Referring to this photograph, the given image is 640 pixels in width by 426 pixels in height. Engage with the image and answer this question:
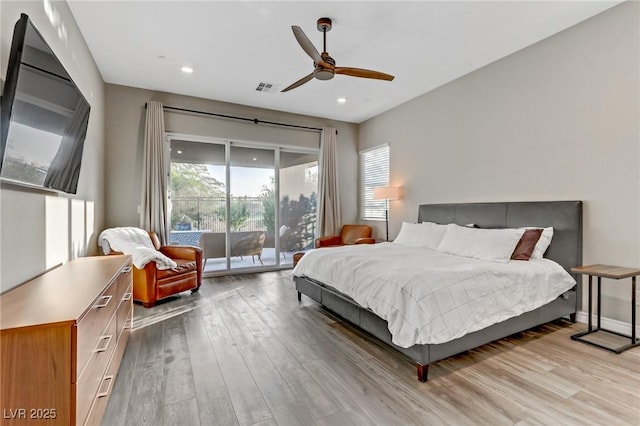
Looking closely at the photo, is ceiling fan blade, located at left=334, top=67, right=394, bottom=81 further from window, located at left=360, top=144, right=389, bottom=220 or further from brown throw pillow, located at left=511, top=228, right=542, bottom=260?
window, located at left=360, top=144, right=389, bottom=220

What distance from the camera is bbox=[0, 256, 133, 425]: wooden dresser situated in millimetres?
1158

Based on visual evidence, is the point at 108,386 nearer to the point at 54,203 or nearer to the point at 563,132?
the point at 54,203

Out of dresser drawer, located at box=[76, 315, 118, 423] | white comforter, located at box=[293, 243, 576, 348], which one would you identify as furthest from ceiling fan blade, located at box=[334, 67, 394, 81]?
dresser drawer, located at box=[76, 315, 118, 423]


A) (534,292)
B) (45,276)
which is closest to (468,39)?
(534,292)

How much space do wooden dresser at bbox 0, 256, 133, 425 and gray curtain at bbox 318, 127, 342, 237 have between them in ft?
15.1

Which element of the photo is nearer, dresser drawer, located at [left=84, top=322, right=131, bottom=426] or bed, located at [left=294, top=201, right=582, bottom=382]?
dresser drawer, located at [left=84, top=322, right=131, bottom=426]

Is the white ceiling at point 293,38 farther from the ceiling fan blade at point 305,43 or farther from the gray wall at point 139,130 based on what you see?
the ceiling fan blade at point 305,43

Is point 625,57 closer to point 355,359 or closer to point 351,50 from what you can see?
point 351,50

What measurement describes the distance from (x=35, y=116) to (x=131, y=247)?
2142 millimetres

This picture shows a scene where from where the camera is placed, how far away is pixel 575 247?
3086 millimetres

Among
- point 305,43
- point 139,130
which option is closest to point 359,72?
point 305,43

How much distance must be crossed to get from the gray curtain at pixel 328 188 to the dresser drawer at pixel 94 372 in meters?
4.40

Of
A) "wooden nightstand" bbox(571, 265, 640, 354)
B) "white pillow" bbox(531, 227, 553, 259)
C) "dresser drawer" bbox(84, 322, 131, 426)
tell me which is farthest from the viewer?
"white pillow" bbox(531, 227, 553, 259)

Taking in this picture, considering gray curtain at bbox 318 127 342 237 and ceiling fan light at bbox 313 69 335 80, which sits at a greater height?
ceiling fan light at bbox 313 69 335 80
